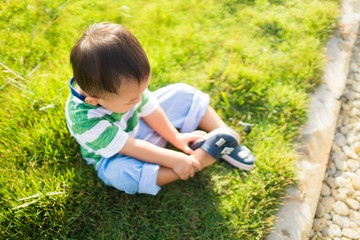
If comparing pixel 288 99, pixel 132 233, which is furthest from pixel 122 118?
pixel 288 99

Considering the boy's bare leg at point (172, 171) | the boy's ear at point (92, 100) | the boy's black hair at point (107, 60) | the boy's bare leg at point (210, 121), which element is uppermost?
the boy's black hair at point (107, 60)

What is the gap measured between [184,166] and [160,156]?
0.56 feet

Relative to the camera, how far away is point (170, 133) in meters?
1.96

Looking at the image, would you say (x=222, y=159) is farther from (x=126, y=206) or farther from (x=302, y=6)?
(x=302, y=6)

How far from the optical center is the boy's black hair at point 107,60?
1274mm

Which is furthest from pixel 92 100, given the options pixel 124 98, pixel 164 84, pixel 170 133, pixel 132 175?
pixel 164 84

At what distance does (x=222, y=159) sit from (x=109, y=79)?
1.14 m

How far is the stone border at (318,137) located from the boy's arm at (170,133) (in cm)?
76

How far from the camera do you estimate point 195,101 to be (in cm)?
203

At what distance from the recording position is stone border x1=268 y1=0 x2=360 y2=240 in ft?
6.09

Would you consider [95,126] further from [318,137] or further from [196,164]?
[318,137]

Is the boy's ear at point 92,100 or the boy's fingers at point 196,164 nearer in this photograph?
the boy's ear at point 92,100

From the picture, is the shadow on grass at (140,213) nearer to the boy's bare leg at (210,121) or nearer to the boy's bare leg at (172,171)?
the boy's bare leg at (172,171)

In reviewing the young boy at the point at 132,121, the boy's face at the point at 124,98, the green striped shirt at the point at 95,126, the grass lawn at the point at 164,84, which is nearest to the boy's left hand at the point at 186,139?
the young boy at the point at 132,121
